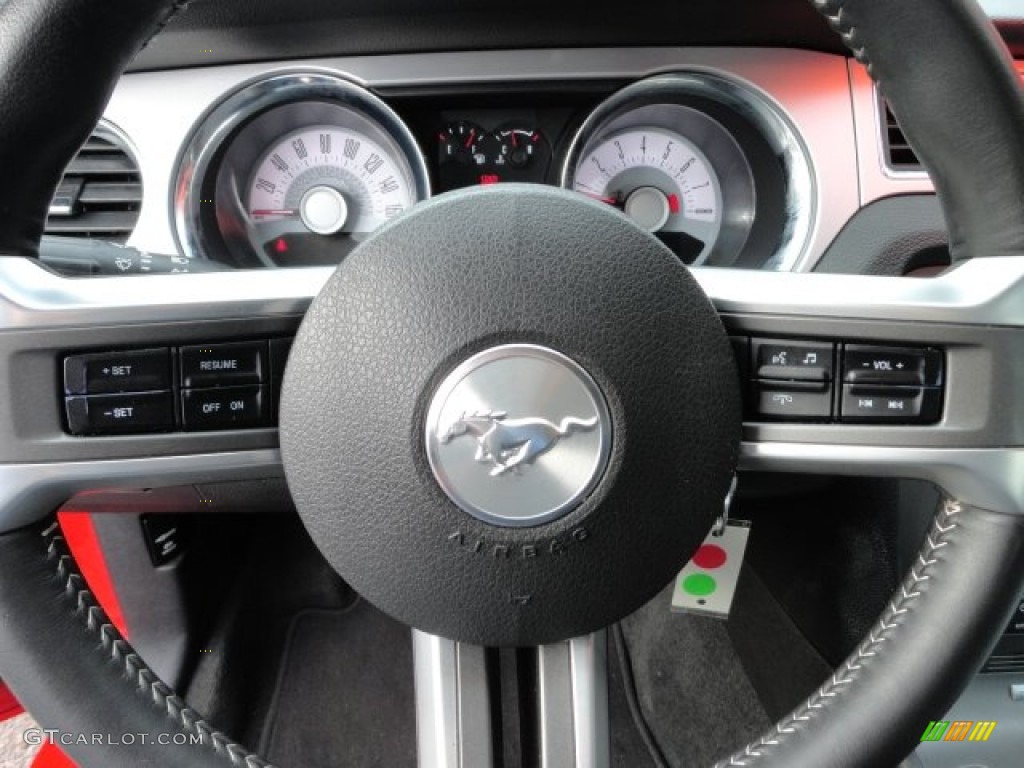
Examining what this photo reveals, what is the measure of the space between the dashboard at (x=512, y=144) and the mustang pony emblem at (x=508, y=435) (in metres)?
0.70

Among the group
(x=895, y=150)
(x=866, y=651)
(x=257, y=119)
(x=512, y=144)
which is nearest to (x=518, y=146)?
(x=512, y=144)

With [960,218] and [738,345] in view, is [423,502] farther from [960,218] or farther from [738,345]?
[960,218]

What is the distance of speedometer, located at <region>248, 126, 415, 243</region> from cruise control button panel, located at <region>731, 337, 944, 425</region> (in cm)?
83

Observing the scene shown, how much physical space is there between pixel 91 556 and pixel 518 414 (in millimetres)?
1249

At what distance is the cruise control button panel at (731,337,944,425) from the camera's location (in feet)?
2.51

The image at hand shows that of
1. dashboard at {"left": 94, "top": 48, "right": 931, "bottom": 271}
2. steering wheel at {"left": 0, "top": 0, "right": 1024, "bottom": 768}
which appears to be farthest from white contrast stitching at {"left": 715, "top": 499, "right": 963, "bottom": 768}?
dashboard at {"left": 94, "top": 48, "right": 931, "bottom": 271}

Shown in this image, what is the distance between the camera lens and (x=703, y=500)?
2.27 feet

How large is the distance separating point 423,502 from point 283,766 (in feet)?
4.43

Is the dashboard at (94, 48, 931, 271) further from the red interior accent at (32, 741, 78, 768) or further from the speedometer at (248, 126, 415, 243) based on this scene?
the red interior accent at (32, 741, 78, 768)

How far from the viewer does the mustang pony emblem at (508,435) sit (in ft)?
2.10

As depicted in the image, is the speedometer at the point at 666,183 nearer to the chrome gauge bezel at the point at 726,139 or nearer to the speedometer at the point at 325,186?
the chrome gauge bezel at the point at 726,139

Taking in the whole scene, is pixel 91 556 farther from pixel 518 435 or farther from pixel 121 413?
pixel 518 435

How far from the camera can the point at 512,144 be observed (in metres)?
1.47

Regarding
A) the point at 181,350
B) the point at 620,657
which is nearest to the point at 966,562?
the point at 181,350
